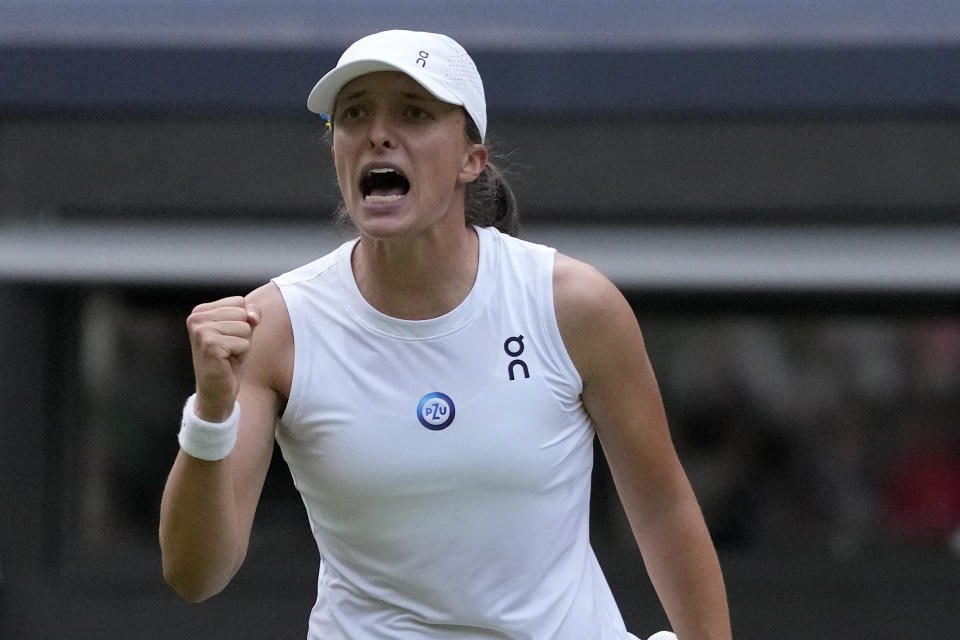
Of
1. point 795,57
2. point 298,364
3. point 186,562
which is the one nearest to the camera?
point 186,562

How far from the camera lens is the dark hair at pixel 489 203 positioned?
9.60 ft

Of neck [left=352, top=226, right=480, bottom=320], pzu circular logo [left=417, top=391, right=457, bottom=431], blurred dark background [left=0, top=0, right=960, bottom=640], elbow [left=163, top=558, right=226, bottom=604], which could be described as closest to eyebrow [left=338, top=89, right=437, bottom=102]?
neck [left=352, top=226, right=480, bottom=320]

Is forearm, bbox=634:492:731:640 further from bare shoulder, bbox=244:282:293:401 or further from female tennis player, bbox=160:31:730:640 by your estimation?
bare shoulder, bbox=244:282:293:401

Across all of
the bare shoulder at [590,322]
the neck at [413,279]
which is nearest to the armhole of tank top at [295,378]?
the neck at [413,279]

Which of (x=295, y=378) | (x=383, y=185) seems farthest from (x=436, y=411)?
(x=383, y=185)

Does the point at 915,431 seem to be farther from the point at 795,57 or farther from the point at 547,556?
the point at 547,556

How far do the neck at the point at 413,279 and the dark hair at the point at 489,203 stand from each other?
219 millimetres

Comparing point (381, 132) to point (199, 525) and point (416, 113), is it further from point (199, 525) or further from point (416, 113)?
point (199, 525)

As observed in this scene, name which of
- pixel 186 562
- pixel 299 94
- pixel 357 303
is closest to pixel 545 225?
pixel 299 94

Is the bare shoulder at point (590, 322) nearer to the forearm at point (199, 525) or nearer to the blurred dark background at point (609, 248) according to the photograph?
the forearm at point (199, 525)

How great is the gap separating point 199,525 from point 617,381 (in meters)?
0.80

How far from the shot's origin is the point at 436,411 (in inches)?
101

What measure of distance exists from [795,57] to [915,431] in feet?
5.04

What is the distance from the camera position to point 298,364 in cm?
259
